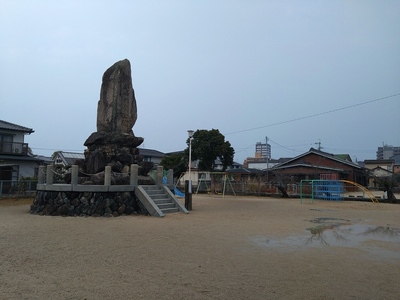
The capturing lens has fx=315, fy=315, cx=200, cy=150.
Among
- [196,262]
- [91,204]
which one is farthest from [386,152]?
[196,262]

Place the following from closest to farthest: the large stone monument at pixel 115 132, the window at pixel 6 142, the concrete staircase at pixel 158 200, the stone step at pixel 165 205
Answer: the concrete staircase at pixel 158 200 < the stone step at pixel 165 205 < the large stone monument at pixel 115 132 < the window at pixel 6 142

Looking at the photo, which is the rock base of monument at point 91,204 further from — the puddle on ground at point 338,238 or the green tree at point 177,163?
the green tree at point 177,163

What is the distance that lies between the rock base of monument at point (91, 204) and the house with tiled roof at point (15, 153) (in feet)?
45.6

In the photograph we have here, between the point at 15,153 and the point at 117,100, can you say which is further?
the point at 15,153

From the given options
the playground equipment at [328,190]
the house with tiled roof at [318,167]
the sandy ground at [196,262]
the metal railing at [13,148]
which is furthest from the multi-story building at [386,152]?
the sandy ground at [196,262]

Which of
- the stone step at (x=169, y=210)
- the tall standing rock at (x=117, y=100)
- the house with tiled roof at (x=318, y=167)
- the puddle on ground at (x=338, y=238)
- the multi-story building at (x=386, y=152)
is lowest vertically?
the puddle on ground at (x=338, y=238)

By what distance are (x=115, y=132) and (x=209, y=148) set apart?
23.4 meters

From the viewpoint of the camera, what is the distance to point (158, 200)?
13461 millimetres

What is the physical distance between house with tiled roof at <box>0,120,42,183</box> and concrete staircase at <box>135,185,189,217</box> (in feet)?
50.4

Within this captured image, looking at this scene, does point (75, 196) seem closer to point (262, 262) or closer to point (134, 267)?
point (134, 267)

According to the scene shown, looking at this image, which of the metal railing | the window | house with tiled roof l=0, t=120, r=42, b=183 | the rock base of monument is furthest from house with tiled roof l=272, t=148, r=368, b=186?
the window

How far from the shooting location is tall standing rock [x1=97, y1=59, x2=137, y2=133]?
15086 millimetres

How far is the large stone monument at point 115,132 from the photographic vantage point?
47.1ft

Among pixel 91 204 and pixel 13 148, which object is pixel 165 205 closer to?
pixel 91 204
